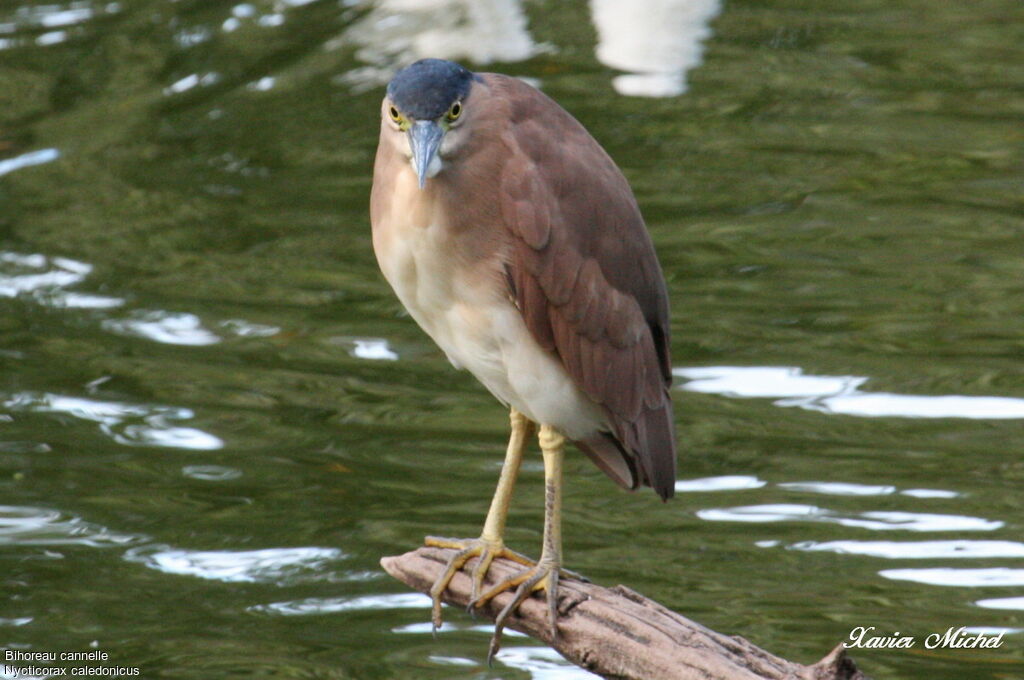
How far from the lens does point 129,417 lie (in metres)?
7.00

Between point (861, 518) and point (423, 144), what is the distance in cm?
330

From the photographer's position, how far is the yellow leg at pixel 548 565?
3.77m

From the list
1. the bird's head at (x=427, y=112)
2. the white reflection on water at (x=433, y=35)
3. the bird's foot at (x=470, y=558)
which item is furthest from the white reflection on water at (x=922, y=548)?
the white reflection on water at (x=433, y=35)

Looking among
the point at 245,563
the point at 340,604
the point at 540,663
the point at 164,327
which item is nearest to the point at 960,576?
the point at 540,663

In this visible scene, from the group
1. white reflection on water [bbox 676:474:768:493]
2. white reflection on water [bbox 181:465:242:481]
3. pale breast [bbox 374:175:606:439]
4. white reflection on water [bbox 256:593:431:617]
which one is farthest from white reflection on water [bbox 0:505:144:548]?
pale breast [bbox 374:175:606:439]

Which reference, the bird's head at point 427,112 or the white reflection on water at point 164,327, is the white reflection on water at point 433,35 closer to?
the white reflection on water at point 164,327

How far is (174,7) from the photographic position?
39.3ft

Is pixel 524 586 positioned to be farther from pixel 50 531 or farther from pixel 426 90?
pixel 50 531

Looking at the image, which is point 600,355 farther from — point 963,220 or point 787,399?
point 963,220

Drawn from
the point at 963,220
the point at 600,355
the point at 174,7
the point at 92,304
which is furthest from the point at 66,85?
the point at 600,355

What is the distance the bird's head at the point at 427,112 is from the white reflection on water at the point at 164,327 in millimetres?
Answer: 4408

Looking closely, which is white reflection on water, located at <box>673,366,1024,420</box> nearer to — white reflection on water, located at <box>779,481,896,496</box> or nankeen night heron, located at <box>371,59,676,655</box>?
white reflection on water, located at <box>779,481,896,496</box>

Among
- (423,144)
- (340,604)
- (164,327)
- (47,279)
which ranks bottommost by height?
(340,604)

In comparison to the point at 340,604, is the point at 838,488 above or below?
below
